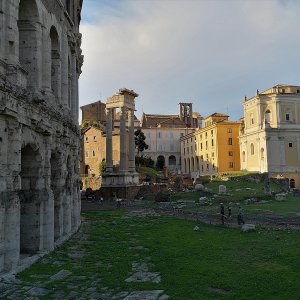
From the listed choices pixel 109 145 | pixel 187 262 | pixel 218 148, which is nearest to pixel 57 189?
pixel 187 262

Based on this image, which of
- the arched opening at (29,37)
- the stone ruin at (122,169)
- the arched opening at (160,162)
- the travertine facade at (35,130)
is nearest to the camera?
the travertine facade at (35,130)

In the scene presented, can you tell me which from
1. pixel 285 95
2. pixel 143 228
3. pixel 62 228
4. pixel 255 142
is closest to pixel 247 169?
pixel 255 142

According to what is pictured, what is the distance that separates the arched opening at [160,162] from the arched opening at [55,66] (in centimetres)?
7097

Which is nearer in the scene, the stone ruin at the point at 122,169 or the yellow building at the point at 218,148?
the stone ruin at the point at 122,169

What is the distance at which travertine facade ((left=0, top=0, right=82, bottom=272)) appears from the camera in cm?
1173

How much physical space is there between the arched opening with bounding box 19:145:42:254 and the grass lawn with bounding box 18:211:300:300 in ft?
3.07

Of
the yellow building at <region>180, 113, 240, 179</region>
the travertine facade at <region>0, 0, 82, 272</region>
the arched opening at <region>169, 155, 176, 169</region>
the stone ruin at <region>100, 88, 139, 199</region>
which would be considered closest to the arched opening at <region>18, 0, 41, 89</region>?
the travertine facade at <region>0, 0, 82, 272</region>

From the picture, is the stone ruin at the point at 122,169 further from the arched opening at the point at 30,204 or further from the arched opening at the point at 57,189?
the arched opening at the point at 30,204

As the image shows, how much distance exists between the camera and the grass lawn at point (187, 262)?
938cm

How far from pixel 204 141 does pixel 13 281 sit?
221 feet

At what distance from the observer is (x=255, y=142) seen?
58719 mm

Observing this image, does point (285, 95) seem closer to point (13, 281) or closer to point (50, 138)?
point (50, 138)

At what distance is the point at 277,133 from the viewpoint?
2233 inches

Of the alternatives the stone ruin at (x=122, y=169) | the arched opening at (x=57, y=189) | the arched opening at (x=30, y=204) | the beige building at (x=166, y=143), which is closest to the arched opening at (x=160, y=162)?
the beige building at (x=166, y=143)
